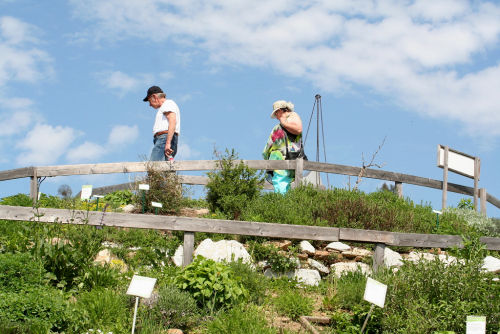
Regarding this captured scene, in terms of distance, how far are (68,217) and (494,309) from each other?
5.09 meters

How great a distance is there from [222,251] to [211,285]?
1596 millimetres

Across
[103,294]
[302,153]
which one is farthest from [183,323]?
[302,153]

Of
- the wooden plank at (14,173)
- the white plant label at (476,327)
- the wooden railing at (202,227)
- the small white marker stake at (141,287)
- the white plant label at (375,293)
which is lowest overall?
the white plant label at (476,327)

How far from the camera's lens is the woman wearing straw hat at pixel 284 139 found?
10.7 meters

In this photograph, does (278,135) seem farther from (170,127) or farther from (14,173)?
(14,173)

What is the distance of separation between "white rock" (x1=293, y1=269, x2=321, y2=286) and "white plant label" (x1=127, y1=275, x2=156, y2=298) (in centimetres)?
254

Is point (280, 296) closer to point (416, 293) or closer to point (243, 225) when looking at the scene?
point (243, 225)

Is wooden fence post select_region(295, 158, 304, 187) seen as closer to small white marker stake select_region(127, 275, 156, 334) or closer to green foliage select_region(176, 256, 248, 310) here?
green foliage select_region(176, 256, 248, 310)

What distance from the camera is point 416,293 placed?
477 centimetres

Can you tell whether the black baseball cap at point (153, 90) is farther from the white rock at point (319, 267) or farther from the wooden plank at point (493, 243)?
the wooden plank at point (493, 243)

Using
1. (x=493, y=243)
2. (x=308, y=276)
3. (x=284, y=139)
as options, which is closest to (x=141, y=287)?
(x=308, y=276)

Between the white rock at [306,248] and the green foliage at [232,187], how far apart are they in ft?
5.90

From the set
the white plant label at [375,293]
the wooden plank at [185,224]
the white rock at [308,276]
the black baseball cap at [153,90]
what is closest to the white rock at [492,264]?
the wooden plank at [185,224]

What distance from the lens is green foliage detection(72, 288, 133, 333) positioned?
15.0 feet
